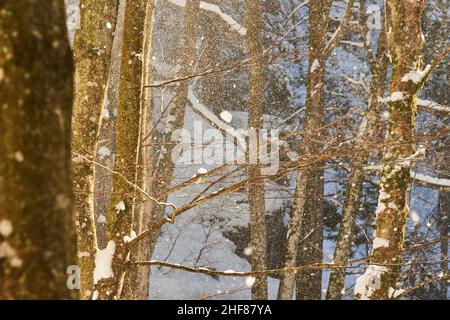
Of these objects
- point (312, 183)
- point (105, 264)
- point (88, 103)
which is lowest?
point (105, 264)

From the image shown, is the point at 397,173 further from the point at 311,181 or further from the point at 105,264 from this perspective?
the point at 311,181

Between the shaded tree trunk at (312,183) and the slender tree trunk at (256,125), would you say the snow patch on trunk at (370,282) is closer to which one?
the shaded tree trunk at (312,183)

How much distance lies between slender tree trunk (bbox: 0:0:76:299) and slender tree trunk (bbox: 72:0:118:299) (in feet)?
9.34

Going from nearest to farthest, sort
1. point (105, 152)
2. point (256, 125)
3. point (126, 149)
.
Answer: point (126, 149) → point (105, 152) → point (256, 125)

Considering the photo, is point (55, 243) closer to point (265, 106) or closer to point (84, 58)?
point (84, 58)

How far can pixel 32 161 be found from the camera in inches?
76.1

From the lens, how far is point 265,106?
15602 millimetres

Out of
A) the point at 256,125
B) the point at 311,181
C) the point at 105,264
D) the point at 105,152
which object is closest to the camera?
the point at 105,264

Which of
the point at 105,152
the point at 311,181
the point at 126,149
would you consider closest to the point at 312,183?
the point at 311,181

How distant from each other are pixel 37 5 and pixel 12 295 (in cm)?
94

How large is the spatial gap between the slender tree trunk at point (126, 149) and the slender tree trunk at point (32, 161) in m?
2.70

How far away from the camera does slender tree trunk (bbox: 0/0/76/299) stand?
1918 mm

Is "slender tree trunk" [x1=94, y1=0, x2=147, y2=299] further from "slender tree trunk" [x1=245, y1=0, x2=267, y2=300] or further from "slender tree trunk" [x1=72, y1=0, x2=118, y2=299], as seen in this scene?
"slender tree trunk" [x1=245, y1=0, x2=267, y2=300]

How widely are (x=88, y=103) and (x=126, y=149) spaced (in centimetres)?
48
